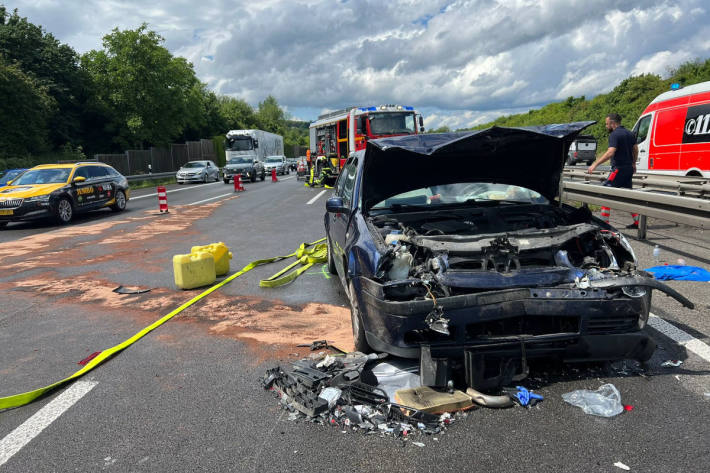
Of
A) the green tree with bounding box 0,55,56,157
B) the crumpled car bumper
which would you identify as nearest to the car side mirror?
the crumpled car bumper

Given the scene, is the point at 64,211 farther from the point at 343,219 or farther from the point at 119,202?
the point at 343,219

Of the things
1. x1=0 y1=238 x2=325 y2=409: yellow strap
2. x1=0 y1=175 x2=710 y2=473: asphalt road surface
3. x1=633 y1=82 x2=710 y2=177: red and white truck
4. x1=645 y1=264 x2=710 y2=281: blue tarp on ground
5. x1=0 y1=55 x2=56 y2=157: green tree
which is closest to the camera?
x1=0 y1=175 x2=710 y2=473: asphalt road surface

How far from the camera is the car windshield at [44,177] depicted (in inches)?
561

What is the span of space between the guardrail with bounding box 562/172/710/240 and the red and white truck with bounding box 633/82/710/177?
151 cm

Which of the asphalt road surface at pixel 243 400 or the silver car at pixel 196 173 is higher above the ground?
the silver car at pixel 196 173

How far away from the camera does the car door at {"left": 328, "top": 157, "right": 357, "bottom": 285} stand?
5.00m

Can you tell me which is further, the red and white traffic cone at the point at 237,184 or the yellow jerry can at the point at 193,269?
the red and white traffic cone at the point at 237,184

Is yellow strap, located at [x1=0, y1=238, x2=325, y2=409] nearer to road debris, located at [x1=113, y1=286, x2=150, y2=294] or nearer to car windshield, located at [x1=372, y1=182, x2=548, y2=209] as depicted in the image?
road debris, located at [x1=113, y1=286, x2=150, y2=294]

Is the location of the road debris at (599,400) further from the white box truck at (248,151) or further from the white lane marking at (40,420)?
the white box truck at (248,151)

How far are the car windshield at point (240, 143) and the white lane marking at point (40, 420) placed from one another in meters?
34.3

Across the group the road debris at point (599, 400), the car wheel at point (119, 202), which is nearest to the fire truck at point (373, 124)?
the car wheel at point (119, 202)

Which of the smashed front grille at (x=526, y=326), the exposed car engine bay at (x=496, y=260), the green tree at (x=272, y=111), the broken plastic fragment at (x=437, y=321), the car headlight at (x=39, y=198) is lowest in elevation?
the smashed front grille at (x=526, y=326)

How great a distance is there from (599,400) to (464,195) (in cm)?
243

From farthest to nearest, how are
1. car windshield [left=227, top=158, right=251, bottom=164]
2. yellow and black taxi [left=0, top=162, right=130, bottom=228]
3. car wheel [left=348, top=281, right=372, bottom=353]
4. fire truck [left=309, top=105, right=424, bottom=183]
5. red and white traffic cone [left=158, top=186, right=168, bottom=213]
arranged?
car windshield [left=227, top=158, right=251, bottom=164] < fire truck [left=309, top=105, right=424, bottom=183] < red and white traffic cone [left=158, top=186, right=168, bottom=213] < yellow and black taxi [left=0, top=162, right=130, bottom=228] < car wheel [left=348, top=281, right=372, bottom=353]
